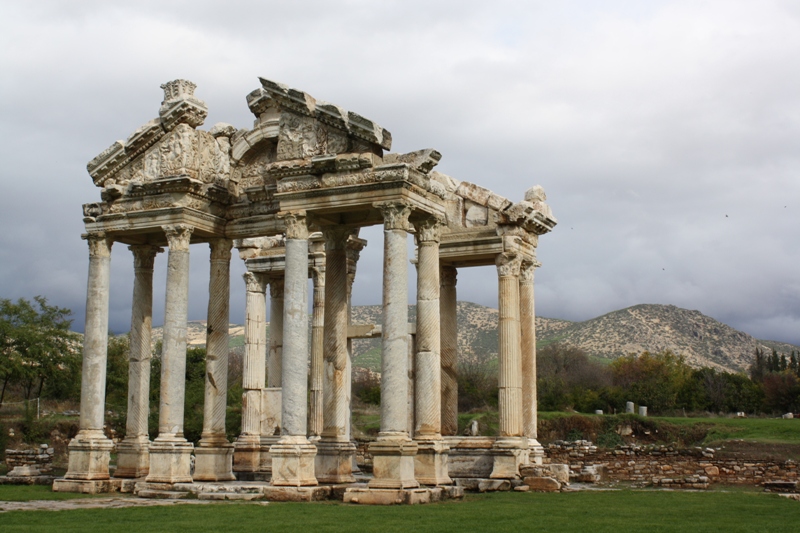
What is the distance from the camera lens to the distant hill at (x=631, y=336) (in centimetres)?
13188

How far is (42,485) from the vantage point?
2683 centimetres

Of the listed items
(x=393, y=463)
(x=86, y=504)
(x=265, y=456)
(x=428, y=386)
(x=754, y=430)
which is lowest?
(x=86, y=504)

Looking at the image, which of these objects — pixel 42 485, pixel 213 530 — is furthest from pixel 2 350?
pixel 213 530

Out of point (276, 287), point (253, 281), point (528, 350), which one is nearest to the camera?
point (528, 350)

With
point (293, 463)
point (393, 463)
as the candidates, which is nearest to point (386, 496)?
point (393, 463)

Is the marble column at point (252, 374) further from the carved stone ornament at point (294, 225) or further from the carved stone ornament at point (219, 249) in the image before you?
the carved stone ornament at point (294, 225)

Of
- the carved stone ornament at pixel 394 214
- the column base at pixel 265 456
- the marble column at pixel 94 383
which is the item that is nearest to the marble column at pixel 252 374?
the column base at pixel 265 456

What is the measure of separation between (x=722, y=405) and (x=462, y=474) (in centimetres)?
4777

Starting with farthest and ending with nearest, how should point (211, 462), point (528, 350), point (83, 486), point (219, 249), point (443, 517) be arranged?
point (528, 350)
point (219, 249)
point (211, 462)
point (83, 486)
point (443, 517)

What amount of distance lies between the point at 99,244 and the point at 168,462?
22.0 ft

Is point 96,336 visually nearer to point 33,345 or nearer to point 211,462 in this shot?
point 211,462

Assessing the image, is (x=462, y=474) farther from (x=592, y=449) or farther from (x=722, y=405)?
(x=722, y=405)

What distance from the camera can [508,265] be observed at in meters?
28.7

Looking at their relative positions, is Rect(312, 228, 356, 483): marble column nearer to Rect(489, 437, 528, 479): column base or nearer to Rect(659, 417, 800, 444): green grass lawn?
Rect(489, 437, 528, 479): column base
